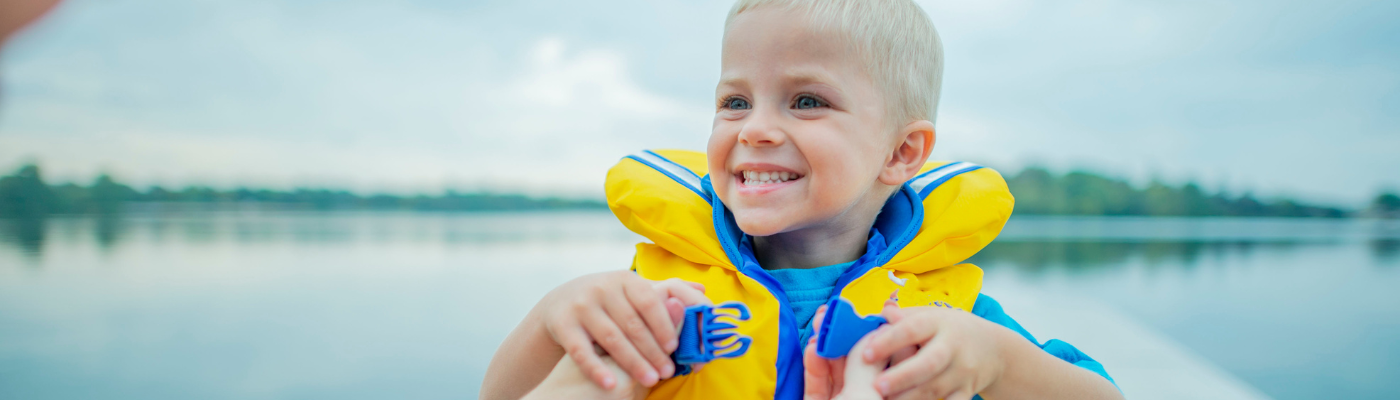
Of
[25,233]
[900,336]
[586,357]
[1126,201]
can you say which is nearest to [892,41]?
[900,336]

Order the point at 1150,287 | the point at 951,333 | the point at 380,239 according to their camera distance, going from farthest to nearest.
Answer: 1. the point at 380,239
2. the point at 1150,287
3. the point at 951,333

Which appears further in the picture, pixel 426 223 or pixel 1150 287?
pixel 426 223

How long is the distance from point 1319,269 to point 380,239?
5855 millimetres

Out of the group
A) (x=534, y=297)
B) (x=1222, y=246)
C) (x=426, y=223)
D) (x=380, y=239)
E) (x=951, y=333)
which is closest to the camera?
(x=951, y=333)

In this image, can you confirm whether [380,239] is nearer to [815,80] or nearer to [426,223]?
[426,223]

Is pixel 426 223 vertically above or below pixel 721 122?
below

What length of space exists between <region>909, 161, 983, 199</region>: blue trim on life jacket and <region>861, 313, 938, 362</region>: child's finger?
379mm

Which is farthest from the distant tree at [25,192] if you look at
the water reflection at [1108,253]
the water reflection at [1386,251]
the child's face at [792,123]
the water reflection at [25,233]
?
the water reflection at [1386,251]

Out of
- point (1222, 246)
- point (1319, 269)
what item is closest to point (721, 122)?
point (1319, 269)

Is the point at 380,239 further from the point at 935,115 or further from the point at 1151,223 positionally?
the point at 1151,223

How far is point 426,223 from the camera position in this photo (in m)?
7.33

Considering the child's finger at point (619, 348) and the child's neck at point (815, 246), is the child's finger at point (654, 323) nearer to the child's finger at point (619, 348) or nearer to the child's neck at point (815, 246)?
the child's finger at point (619, 348)

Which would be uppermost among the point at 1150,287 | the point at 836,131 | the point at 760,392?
the point at 836,131

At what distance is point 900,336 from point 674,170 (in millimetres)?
444
